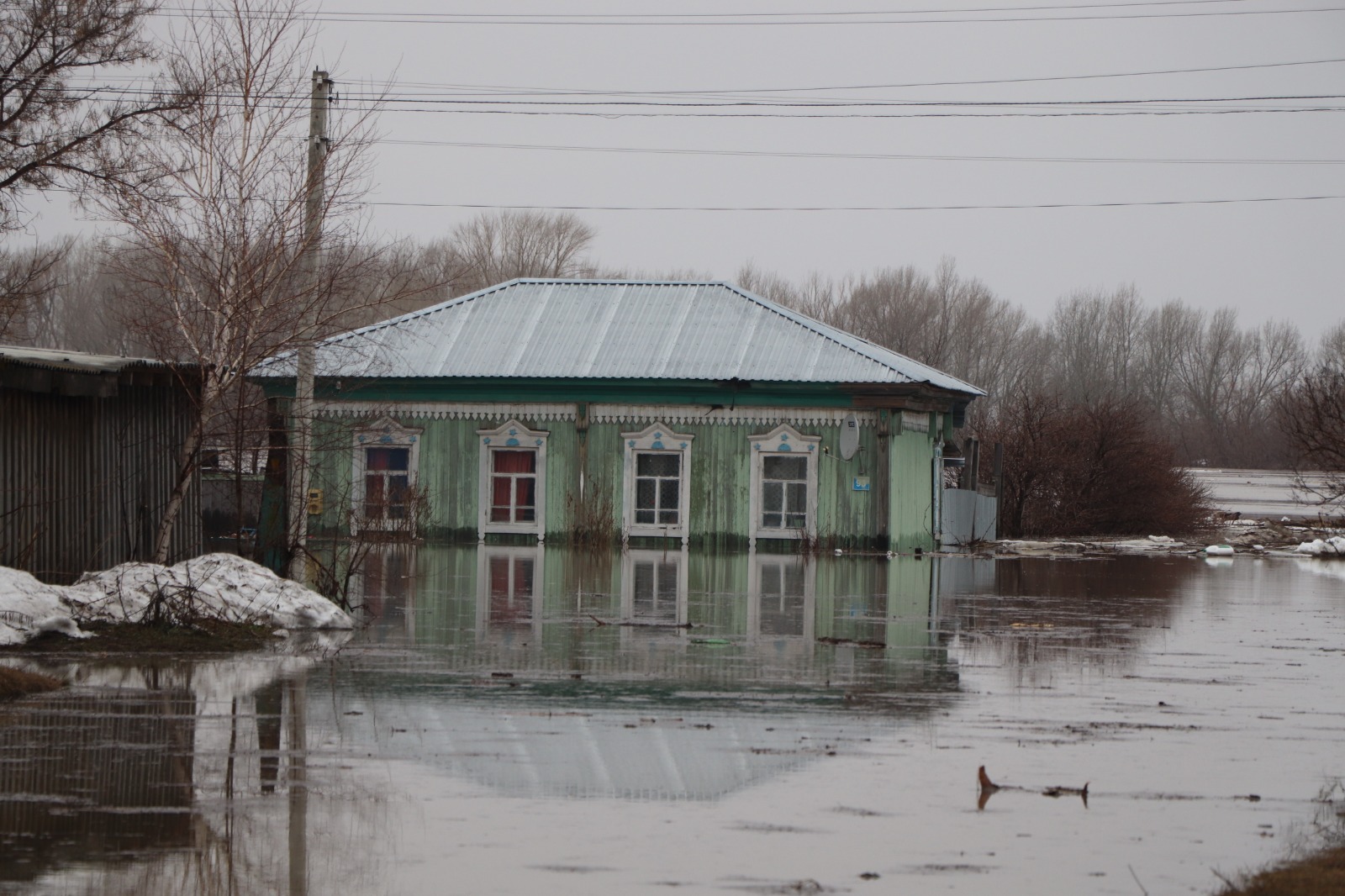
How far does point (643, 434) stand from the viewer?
32.3 m

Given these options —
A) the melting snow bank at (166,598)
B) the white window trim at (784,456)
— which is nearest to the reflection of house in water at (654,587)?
the white window trim at (784,456)

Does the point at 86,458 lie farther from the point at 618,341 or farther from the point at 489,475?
the point at 618,341

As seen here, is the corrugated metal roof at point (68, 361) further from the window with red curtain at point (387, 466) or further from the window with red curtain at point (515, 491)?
the window with red curtain at point (515, 491)

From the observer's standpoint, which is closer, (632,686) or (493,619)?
(632,686)

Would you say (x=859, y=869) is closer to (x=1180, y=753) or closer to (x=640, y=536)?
(x=1180, y=753)

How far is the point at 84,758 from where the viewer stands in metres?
8.12

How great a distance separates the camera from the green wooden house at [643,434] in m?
31.7

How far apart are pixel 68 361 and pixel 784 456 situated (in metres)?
18.4

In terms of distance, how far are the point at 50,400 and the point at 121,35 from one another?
11133mm

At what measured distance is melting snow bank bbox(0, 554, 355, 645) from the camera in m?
12.2

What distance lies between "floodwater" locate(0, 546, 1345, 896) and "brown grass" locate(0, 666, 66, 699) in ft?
0.99

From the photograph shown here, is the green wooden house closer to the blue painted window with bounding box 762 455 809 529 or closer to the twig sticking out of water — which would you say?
the blue painted window with bounding box 762 455 809 529

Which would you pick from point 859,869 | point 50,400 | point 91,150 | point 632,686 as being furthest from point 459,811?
point 91,150

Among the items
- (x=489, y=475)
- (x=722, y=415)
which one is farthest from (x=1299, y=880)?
(x=489, y=475)
